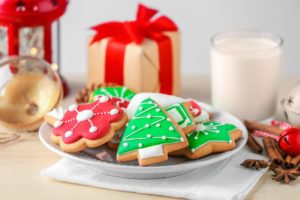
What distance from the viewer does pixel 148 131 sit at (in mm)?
1143

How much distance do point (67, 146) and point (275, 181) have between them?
31 cm

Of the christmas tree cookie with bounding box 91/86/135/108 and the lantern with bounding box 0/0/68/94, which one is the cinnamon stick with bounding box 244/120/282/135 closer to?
the christmas tree cookie with bounding box 91/86/135/108

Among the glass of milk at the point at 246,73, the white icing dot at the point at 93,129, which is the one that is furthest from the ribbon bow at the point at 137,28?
the white icing dot at the point at 93,129

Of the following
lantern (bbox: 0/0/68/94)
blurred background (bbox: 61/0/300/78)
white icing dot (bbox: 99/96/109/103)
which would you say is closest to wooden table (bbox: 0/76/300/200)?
white icing dot (bbox: 99/96/109/103)

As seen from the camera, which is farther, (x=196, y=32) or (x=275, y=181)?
(x=196, y=32)

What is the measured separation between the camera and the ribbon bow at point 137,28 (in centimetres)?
146

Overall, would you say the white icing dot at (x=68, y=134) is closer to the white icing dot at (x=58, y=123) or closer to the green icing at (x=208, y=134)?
the white icing dot at (x=58, y=123)

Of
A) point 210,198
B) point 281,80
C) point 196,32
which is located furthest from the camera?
point 196,32

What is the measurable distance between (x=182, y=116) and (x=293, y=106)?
0.26 meters

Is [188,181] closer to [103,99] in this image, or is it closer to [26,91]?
[103,99]

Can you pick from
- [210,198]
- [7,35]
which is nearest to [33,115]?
[7,35]

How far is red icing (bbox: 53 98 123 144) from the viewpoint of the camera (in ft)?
3.79

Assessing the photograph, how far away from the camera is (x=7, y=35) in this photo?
1.46 meters

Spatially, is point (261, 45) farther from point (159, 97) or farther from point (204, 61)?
point (204, 61)
